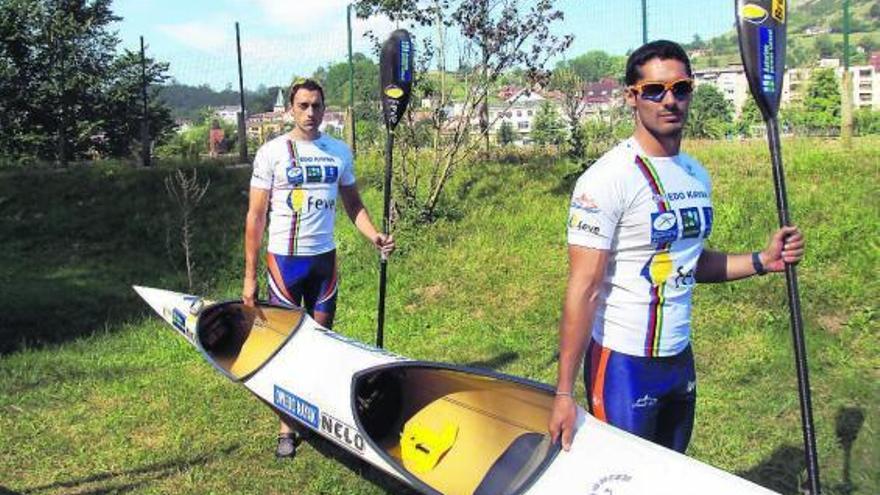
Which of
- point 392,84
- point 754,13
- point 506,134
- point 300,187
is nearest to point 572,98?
point 506,134

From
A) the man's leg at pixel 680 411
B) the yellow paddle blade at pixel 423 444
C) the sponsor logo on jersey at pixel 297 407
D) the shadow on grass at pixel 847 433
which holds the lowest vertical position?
the shadow on grass at pixel 847 433

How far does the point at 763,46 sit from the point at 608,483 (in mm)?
1748

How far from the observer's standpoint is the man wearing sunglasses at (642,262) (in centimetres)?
247

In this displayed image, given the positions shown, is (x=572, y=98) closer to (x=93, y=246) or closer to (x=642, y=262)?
(x=93, y=246)

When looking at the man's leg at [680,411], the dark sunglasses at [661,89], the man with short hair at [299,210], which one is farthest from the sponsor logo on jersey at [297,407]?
the dark sunglasses at [661,89]

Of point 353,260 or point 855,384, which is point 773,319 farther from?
point 353,260

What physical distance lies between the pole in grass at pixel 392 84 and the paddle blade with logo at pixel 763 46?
8.99 feet

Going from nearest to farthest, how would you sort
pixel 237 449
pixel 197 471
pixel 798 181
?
pixel 197 471
pixel 237 449
pixel 798 181

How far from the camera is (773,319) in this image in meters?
6.57

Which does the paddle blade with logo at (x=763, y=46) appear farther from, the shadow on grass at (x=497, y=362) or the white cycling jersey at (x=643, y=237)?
the shadow on grass at (x=497, y=362)

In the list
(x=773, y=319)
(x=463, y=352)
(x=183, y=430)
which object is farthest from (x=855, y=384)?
(x=183, y=430)

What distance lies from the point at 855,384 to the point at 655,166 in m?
3.85

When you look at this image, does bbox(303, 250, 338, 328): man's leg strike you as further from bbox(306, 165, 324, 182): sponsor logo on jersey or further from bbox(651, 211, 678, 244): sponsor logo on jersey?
bbox(651, 211, 678, 244): sponsor logo on jersey

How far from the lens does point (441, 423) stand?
4.12 meters
